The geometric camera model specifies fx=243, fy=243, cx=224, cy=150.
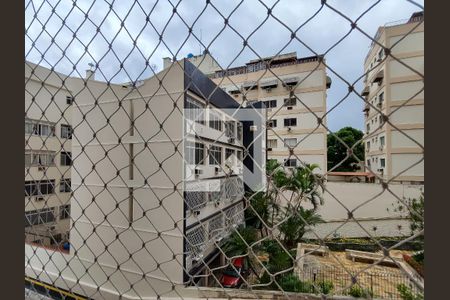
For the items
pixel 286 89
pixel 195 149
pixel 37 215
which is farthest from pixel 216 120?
pixel 37 215

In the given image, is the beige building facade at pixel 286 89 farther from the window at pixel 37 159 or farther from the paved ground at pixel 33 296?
the paved ground at pixel 33 296

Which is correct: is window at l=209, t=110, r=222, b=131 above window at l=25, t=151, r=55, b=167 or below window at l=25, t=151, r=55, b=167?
above

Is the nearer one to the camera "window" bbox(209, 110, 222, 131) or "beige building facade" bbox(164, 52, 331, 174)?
"beige building facade" bbox(164, 52, 331, 174)

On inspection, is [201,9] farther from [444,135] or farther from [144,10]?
Result: [444,135]

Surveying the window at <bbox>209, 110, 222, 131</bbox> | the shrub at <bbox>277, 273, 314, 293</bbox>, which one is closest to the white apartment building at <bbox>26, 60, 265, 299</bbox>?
the window at <bbox>209, 110, 222, 131</bbox>

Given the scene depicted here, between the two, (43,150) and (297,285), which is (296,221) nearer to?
(297,285)

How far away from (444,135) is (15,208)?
623 mm

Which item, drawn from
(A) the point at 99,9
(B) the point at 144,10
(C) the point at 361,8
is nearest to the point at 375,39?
(C) the point at 361,8

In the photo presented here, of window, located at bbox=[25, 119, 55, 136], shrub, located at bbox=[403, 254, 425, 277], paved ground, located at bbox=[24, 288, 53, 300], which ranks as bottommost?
paved ground, located at bbox=[24, 288, 53, 300]

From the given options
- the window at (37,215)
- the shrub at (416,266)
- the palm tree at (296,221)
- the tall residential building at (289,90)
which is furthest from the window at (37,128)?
the shrub at (416,266)

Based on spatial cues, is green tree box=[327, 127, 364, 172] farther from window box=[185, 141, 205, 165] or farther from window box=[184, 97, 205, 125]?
window box=[184, 97, 205, 125]

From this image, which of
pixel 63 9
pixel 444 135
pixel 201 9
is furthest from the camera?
pixel 63 9

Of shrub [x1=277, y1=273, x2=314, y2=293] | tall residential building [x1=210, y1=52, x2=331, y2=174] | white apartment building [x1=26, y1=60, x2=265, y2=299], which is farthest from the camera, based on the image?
shrub [x1=277, y1=273, x2=314, y2=293]

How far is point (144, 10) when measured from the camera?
43cm
